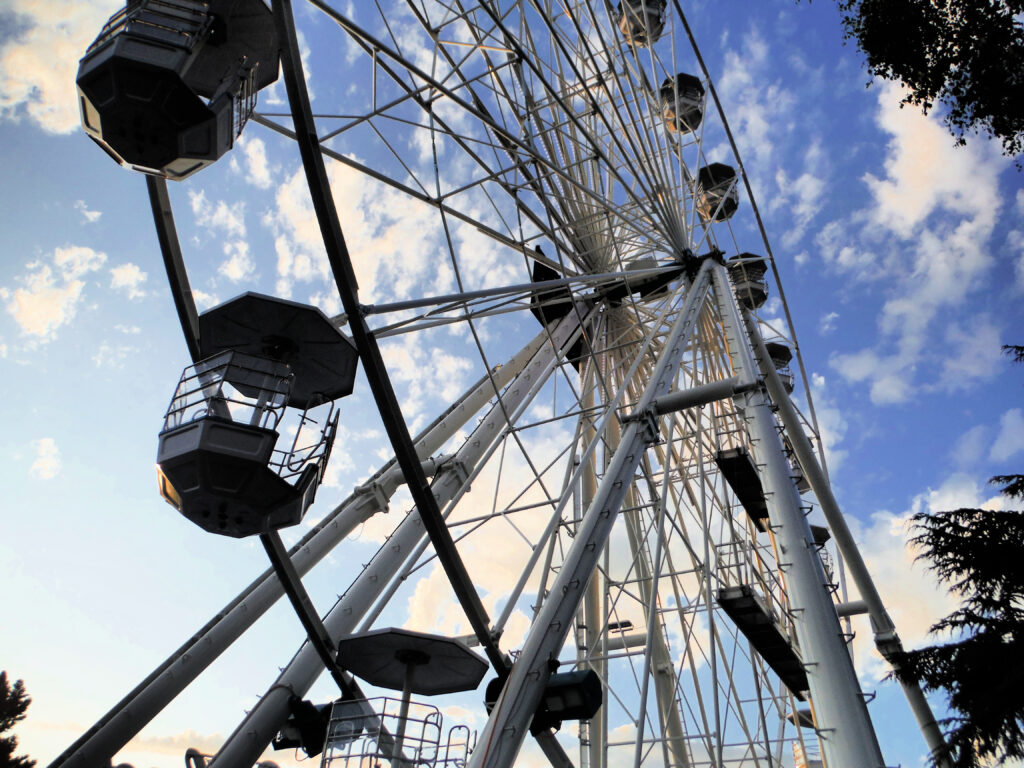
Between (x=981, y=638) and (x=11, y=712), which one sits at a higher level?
(x=11, y=712)

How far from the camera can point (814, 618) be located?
7.94 metres

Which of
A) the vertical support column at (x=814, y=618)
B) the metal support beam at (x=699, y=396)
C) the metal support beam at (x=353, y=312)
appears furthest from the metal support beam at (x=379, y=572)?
the vertical support column at (x=814, y=618)

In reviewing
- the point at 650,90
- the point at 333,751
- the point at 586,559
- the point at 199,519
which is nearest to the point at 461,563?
the point at 586,559

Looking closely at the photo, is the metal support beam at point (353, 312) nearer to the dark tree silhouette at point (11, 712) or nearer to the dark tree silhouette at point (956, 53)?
the dark tree silhouette at point (956, 53)

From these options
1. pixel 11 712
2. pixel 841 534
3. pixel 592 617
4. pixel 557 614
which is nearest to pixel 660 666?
pixel 592 617

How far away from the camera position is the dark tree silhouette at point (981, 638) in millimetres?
6258

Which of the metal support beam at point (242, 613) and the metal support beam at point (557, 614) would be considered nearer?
the metal support beam at point (557, 614)

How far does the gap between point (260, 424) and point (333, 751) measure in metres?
3.41

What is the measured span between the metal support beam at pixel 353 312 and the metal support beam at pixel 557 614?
35.8 inches

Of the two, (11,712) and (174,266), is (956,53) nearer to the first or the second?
(174,266)

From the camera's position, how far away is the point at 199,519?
8.98 metres

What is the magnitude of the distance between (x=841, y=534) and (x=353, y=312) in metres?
9.27

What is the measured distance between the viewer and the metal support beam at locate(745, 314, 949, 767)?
13211 millimetres

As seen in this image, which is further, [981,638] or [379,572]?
[379,572]
